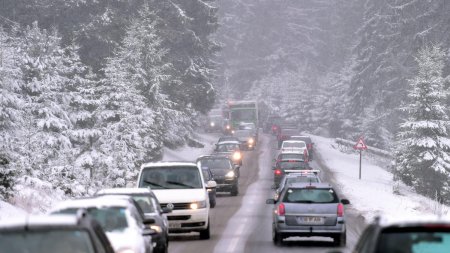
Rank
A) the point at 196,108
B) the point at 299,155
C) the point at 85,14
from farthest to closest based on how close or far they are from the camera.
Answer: the point at 196,108
the point at 85,14
the point at 299,155

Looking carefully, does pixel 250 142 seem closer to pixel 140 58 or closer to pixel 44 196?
pixel 140 58

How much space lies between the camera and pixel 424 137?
183ft

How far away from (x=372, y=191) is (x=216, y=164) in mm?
8534

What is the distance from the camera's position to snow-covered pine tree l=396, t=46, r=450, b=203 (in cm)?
5481

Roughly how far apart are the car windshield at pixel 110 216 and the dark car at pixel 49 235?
5108mm

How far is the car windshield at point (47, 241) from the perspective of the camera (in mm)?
8750

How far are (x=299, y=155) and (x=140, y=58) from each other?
49.2 feet

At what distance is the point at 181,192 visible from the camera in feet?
80.4

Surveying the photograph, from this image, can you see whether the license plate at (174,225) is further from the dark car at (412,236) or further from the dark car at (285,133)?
the dark car at (285,133)

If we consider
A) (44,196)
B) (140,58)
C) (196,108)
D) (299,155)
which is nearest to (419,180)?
(299,155)

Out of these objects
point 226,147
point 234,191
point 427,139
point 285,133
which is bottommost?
point 285,133

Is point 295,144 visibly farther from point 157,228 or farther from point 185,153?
point 157,228

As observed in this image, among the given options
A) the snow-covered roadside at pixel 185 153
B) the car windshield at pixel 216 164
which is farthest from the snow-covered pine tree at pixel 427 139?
the snow-covered roadside at pixel 185 153

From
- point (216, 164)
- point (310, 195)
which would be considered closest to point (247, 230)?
point (310, 195)
